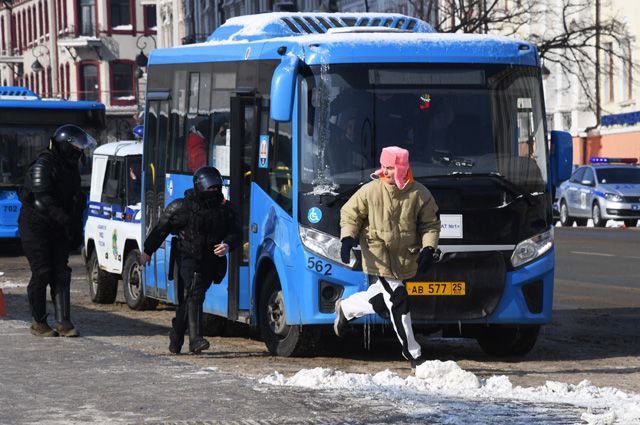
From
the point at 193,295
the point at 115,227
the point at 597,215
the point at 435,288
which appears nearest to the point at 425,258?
the point at 435,288

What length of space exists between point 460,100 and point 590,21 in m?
44.9

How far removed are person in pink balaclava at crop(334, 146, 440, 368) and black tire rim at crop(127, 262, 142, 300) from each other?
282 inches

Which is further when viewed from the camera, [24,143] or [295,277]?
Result: [24,143]

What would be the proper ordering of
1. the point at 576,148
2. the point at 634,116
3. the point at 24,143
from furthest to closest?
the point at 576,148 → the point at 634,116 → the point at 24,143

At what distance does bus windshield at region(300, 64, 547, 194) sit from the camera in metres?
14.7

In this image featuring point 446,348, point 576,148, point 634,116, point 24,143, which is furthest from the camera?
point 576,148

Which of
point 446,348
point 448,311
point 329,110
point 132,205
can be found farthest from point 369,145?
point 132,205

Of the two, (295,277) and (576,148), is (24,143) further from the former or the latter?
(576,148)

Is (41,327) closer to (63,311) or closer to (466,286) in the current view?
(63,311)

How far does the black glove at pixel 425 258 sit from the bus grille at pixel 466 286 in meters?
1.52

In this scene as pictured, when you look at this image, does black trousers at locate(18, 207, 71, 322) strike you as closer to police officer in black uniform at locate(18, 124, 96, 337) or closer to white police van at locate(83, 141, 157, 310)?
police officer in black uniform at locate(18, 124, 96, 337)

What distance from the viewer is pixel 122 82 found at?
342 ft

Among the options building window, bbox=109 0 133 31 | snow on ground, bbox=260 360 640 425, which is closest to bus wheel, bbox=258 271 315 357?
snow on ground, bbox=260 360 640 425

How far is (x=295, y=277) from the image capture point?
14727 millimetres
